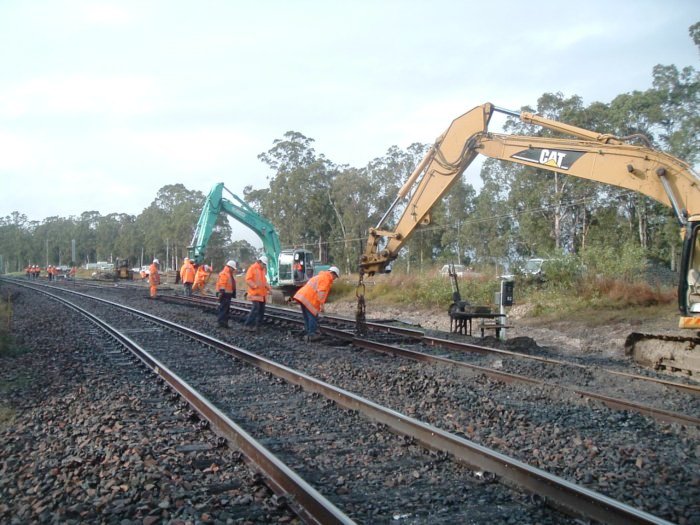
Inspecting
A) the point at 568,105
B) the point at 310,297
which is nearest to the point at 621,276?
the point at 310,297

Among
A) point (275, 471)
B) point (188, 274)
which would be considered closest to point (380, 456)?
point (275, 471)

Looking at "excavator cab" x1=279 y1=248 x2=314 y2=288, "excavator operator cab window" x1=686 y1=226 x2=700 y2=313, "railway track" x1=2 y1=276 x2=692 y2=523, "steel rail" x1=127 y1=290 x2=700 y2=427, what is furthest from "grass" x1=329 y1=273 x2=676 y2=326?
"railway track" x1=2 y1=276 x2=692 y2=523

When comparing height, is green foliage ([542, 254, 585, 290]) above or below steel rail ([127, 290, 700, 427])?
above

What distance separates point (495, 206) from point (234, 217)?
2422cm

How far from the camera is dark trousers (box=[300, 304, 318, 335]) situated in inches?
494

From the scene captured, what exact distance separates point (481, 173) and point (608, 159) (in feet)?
122

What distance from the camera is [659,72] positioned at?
3228cm

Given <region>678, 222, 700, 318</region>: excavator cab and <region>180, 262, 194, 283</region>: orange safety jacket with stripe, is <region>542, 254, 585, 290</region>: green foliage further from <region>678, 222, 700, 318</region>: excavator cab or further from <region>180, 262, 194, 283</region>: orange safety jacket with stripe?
<region>180, 262, 194, 283</region>: orange safety jacket with stripe

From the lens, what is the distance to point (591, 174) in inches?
402

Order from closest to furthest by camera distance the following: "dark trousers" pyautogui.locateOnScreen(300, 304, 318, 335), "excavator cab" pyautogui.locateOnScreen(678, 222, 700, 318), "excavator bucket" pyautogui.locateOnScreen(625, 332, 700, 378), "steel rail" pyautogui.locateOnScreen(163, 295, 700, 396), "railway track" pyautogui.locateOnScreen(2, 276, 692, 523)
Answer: "railway track" pyautogui.locateOnScreen(2, 276, 692, 523) → "steel rail" pyautogui.locateOnScreen(163, 295, 700, 396) → "excavator cab" pyautogui.locateOnScreen(678, 222, 700, 318) → "excavator bucket" pyautogui.locateOnScreen(625, 332, 700, 378) → "dark trousers" pyautogui.locateOnScreen(300, 304, 318, 335)

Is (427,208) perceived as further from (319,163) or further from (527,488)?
(319,163)

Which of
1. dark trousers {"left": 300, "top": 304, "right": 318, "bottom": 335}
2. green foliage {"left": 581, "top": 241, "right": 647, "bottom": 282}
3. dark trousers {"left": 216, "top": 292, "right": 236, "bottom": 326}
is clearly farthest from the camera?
green foliage {"left": 581, "top": 241, "right": 647, "bottom": 282}

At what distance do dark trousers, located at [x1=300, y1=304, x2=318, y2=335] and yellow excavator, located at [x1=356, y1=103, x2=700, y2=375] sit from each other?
1.22 m

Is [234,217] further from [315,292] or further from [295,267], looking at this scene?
[315,292]
